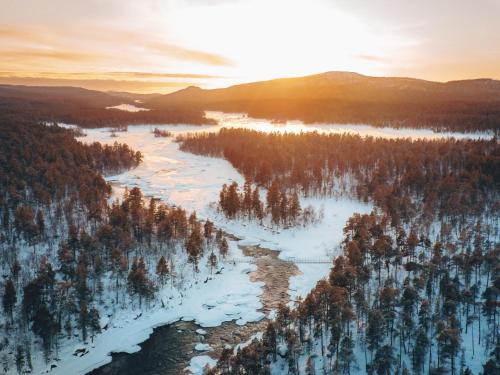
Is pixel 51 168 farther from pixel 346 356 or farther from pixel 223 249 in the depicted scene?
pixel 346 356

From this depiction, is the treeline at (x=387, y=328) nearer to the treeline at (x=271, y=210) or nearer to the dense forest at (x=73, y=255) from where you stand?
the dense forest at (x=73, y=255)

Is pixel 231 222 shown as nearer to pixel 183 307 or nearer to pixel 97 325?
pixel 183 307

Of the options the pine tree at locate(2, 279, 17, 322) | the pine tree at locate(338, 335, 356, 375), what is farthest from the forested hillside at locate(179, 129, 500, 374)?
the pine tree at locate(2, 279, 17, 322)

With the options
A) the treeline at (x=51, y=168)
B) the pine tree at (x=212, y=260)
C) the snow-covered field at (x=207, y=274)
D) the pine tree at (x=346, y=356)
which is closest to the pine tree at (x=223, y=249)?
the snow-covered field at (x=207, y=274)

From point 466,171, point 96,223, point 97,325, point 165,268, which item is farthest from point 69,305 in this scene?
point 466,171

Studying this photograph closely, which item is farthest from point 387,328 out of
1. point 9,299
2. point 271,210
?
point 271,210

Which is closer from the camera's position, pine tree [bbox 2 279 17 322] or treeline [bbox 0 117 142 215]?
pine tree [bbox 2 279 17 322]

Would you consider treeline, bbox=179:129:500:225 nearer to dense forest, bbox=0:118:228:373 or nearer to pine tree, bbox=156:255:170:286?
dense forest, bbox=0:118:228:373
